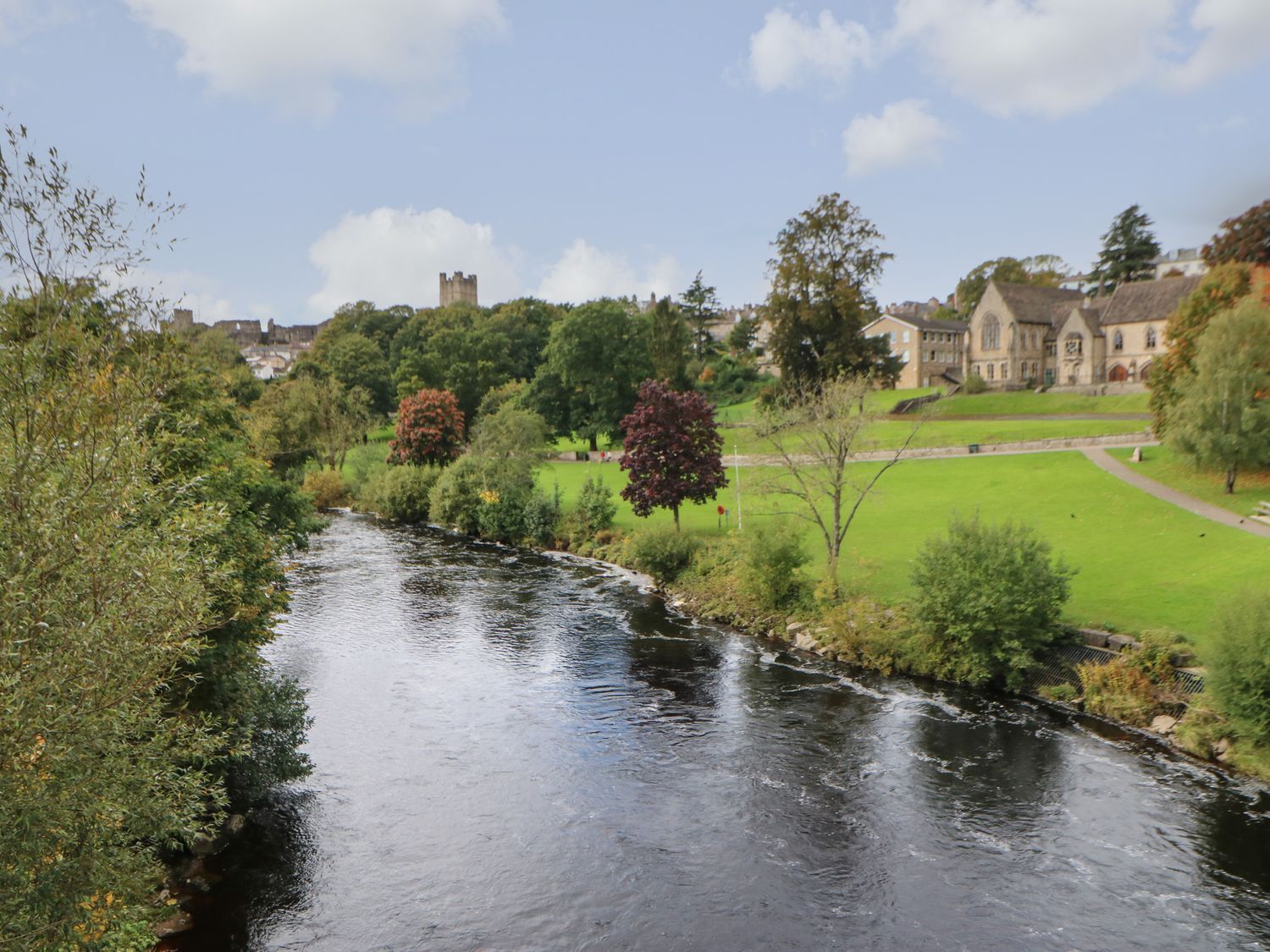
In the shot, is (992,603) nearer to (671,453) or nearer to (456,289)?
(671,453)

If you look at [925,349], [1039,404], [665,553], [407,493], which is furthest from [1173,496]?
[925,349]

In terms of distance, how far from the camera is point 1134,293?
7569 cm

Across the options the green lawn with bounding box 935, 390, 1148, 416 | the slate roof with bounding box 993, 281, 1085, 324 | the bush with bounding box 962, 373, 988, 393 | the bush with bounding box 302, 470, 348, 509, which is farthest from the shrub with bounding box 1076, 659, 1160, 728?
the slate roof with bounding box 993, 281, 1085, 324

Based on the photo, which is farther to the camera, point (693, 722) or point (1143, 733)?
point (693, 722)

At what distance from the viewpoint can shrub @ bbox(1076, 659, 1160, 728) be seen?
20594 mm

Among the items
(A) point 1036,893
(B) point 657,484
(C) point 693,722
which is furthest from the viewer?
(B) point 657,484

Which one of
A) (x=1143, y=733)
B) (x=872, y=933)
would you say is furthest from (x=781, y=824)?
(x=1143, y=733)

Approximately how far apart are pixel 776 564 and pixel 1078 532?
11746 mm

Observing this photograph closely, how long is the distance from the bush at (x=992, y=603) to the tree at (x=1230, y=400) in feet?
49.3

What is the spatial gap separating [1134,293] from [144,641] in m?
84.1

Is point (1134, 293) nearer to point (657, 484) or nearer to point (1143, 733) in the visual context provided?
point (657, 484)

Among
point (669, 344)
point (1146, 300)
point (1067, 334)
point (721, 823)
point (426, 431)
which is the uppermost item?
point (1146, 300)

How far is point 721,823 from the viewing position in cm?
1684

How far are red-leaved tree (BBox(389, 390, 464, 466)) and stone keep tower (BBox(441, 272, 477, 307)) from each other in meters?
142
